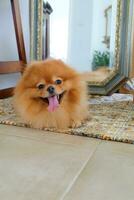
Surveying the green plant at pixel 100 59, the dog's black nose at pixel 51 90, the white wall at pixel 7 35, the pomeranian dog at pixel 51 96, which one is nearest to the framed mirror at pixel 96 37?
the green plant at pixel 100 59

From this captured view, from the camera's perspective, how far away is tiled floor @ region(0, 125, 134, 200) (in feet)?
1.83

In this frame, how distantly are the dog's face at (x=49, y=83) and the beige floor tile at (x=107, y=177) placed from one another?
287 millimetres

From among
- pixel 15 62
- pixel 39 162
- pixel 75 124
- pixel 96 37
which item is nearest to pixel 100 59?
pixel 96 37

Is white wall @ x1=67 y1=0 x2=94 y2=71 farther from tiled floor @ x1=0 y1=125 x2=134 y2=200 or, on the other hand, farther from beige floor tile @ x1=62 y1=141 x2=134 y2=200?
beige floor tile @ x1=62 y1=141 x2=134 y2=200

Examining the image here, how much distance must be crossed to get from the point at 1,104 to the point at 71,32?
25.0 inches

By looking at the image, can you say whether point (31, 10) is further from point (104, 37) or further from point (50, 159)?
point (50, 159)

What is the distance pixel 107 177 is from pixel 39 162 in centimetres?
20

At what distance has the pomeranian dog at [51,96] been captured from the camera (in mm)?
991

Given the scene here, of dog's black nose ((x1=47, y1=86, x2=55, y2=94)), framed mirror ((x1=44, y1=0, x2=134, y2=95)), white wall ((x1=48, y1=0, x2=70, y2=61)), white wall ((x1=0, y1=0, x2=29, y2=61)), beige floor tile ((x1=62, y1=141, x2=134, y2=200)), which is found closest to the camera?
beige floor tile ((x1=62, y1=141, x2=134, y2=200))

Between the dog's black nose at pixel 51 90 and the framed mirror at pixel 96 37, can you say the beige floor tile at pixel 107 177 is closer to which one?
the dog's black nose at pixel 51 90

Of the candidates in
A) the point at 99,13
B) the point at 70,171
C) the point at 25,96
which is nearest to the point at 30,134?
the point at 25,96

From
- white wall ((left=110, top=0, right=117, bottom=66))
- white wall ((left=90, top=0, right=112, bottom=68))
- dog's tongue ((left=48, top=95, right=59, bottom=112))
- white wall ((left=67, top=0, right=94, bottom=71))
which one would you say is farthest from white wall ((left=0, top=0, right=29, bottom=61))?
dog's tongue ((left=48, top=95, right=59, bottom=112))

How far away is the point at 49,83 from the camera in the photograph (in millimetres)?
988

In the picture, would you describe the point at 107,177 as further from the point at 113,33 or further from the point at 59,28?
the point at 59,28
